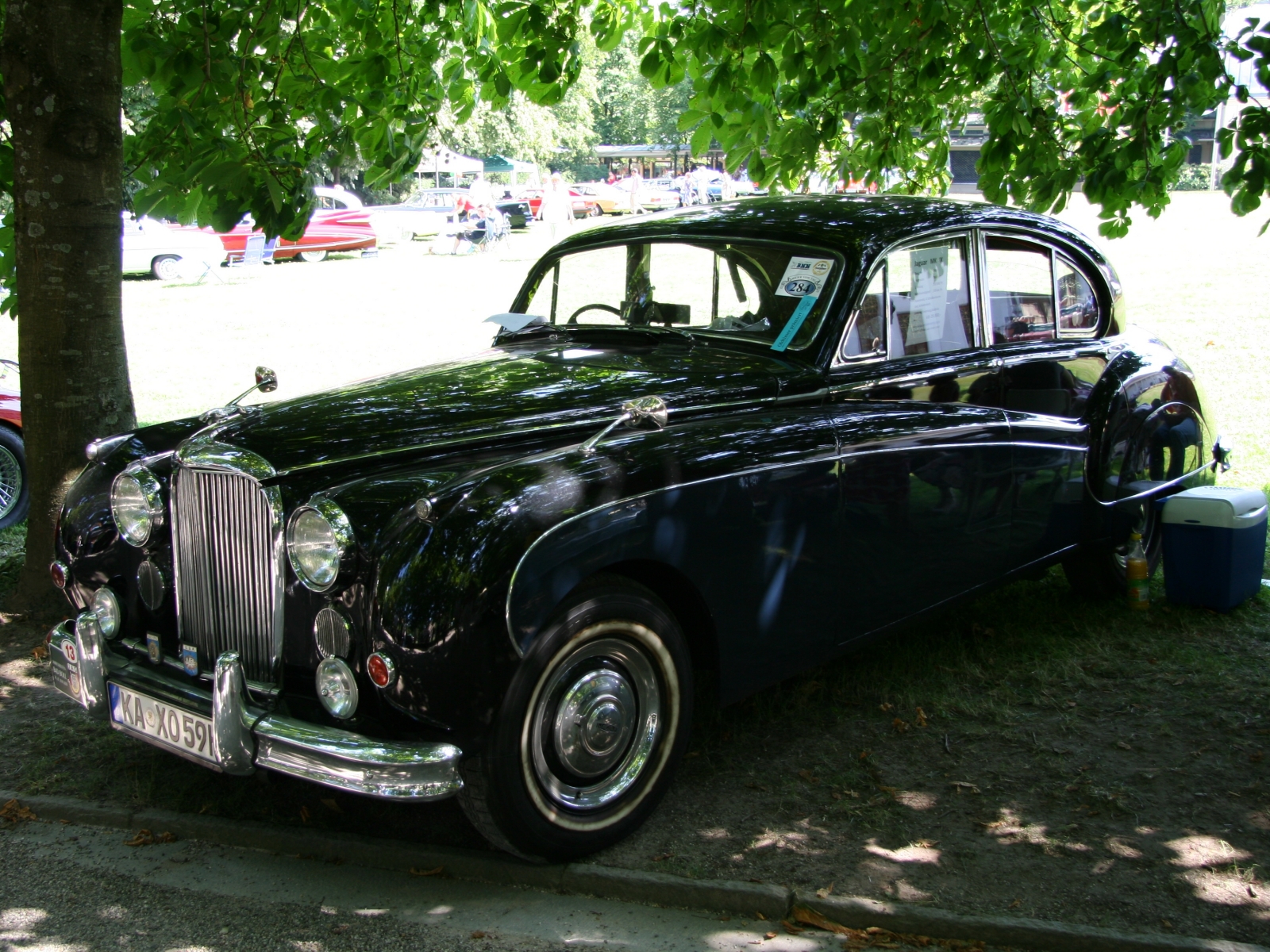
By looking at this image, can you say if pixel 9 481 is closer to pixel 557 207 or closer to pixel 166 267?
pixel 166 267

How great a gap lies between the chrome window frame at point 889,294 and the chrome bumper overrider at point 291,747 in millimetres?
2105

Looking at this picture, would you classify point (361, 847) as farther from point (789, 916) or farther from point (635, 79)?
point (635, 79)

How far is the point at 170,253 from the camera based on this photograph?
2130 cm

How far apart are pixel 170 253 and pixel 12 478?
15.4 meters

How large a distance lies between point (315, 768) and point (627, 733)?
0.89 meters

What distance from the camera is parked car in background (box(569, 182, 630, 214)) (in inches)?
1571

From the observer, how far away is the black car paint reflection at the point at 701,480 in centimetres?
285

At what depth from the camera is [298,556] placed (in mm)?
2990

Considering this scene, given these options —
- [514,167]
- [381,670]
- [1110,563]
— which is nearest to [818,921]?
[381,670]

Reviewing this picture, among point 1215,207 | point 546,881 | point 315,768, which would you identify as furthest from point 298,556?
point 1215,207

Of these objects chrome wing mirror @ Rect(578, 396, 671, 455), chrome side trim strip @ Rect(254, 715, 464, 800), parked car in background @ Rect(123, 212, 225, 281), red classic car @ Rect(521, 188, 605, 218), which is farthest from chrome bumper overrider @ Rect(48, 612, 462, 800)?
red classic car @ Rect(521, 188, 605, 218)

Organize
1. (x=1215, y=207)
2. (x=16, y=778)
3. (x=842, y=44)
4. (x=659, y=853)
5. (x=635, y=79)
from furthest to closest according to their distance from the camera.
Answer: (x=635, y=79), (x=1215, y=207), (x=842, y=44), (x=16, y=778), (x=659, y=853)

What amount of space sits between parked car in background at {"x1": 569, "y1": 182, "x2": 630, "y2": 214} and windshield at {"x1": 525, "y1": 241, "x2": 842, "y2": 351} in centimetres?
3420

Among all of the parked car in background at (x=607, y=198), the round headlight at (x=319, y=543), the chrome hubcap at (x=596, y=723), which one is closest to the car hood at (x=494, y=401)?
the round headlight at (x=319, y=543)
